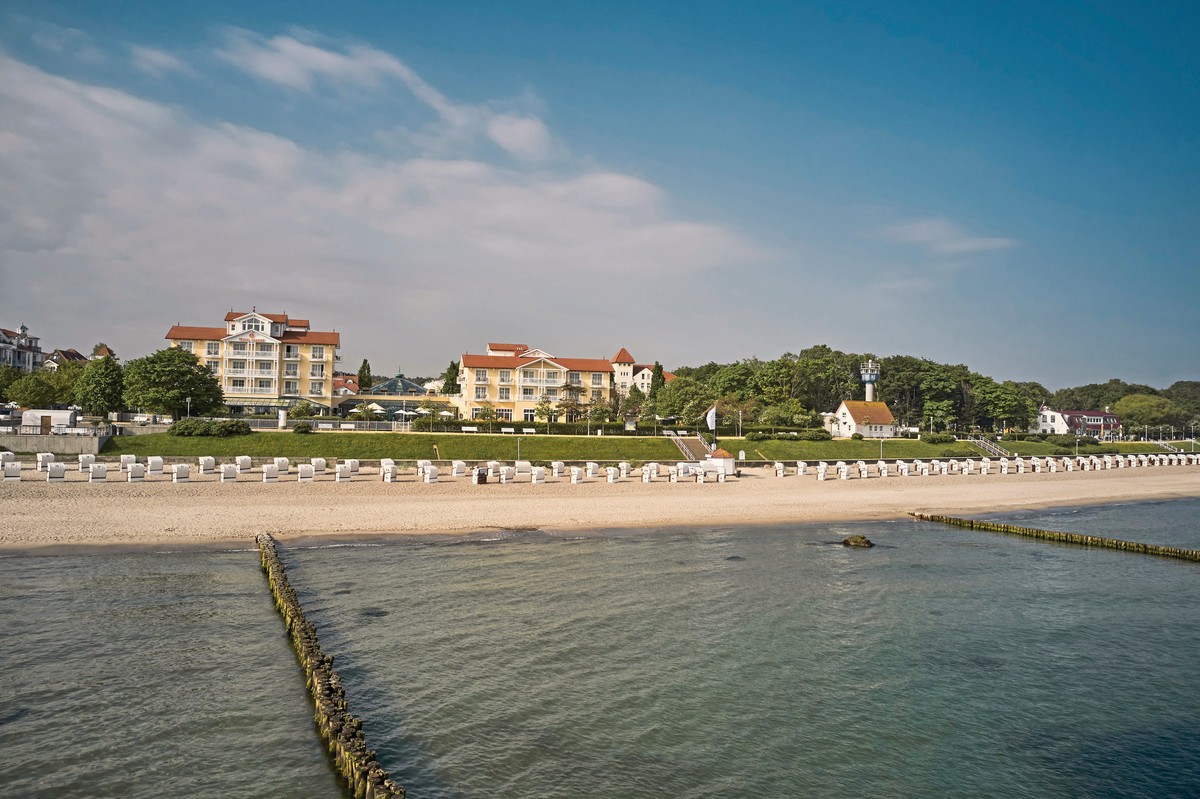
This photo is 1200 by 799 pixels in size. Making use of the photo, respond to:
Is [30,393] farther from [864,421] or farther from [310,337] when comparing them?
[864,421]

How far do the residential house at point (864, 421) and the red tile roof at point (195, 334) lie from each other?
66000 millimetres

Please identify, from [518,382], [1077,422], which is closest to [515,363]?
[518,382]

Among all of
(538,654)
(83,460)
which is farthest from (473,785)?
(83,460)

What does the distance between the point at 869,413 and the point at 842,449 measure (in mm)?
17302

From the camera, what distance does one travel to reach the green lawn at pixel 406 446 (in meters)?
46.6

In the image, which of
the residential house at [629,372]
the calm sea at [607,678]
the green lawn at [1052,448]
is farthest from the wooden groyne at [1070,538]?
the residential house at [629,372]

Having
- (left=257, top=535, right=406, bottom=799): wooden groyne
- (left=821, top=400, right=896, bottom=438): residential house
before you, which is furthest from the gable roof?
(left=257, top=535, right=406, bottom=799): wooden groyne

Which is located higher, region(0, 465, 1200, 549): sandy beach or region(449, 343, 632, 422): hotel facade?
region(449, 343, 632, 422): hotel facade

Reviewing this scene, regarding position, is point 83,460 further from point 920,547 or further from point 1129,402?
point 1129,402

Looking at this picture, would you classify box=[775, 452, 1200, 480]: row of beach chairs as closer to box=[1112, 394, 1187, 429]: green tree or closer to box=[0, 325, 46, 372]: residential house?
box=[1112, 394, 1187, 429]: green tree

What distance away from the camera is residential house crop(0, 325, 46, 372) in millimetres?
102250

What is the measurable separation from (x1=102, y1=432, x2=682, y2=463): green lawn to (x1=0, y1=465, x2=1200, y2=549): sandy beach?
36.1ft

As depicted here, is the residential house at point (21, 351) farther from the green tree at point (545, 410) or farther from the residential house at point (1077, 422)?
the residential house at point (1077, 422)

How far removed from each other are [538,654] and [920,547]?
16962mm
